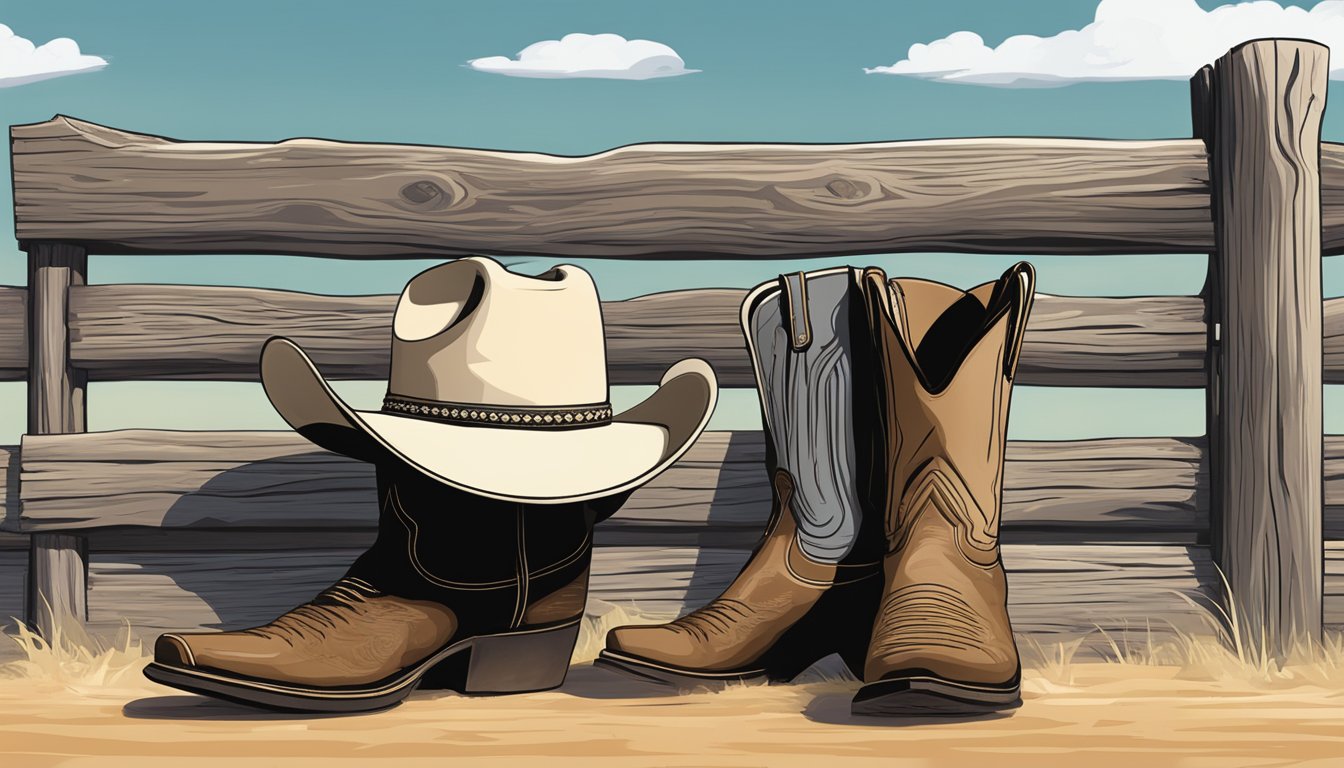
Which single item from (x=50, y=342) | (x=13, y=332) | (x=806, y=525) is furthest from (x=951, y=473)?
(x=13, y=332)

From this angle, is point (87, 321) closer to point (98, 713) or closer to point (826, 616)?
point (98, 713)

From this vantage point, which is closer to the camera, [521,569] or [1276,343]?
[521,569]

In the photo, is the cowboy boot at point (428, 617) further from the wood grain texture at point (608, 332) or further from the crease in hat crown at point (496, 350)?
the wood grain texture at point (608, 332)

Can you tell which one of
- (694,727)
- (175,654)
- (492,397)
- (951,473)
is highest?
(492,397)

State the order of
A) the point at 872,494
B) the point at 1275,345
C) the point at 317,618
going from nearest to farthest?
1. the point at 317,618
2. the point at 872,494
3. the point at 1275,345

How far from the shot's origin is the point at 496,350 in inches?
71.2

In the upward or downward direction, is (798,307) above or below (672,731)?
above

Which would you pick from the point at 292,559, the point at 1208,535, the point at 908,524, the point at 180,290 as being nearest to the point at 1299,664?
the point at 1208,535

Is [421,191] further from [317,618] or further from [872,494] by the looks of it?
[872,494]

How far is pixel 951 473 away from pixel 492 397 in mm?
738

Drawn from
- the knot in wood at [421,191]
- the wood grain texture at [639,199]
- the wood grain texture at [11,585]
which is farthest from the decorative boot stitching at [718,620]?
the wood grain texture at [11,585]

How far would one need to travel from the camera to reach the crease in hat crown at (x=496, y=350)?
1803 mm

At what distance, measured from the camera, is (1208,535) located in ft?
8.44

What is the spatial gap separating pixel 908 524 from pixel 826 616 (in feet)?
0.75
